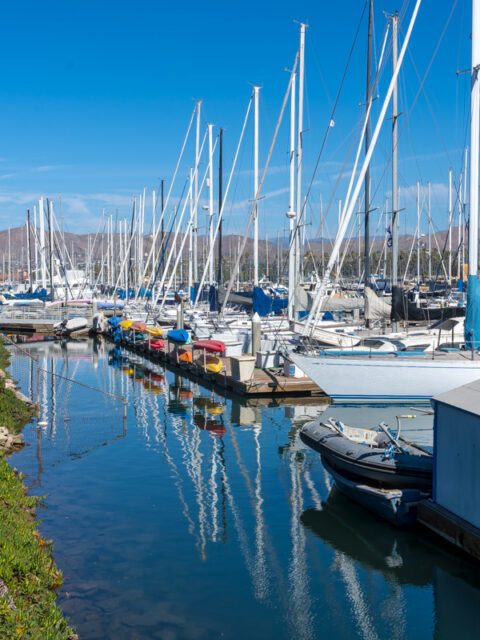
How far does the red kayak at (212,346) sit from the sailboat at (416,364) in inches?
351

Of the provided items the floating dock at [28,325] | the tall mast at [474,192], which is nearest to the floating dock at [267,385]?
the tall mast at [474,192]

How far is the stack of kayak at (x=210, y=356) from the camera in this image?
31055 mm

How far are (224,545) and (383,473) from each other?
11.8ft

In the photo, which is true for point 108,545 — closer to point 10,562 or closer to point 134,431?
point 10,562

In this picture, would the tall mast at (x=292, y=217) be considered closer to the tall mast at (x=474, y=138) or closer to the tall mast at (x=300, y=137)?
the tall mast at (x=300, y=137)

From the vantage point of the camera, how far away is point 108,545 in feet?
41.8

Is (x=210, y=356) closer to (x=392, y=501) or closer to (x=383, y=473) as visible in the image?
(x=383, y=473)

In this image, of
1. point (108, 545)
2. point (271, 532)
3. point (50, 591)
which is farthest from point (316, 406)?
point (50, 591)

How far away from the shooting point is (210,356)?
32594 mm

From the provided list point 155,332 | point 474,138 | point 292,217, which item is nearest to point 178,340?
point 155,332

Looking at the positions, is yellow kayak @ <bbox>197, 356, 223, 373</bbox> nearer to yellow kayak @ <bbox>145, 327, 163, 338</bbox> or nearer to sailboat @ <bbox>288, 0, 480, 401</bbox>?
sailboat @ <bbox>288, 0, 480, 401</bbox>

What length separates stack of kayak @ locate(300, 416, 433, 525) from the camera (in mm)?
13484

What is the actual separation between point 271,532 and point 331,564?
1.67m

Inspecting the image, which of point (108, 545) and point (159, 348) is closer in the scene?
point (108, 545)
